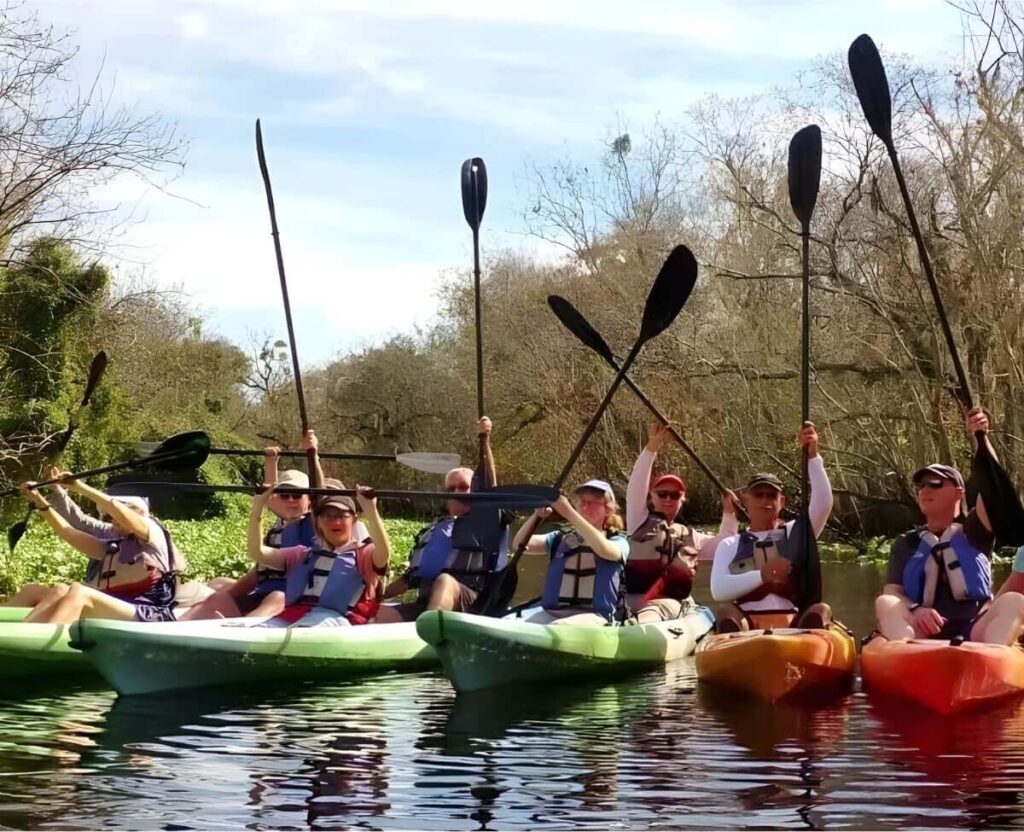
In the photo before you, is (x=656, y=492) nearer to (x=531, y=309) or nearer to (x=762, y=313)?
(x=762, y=313)

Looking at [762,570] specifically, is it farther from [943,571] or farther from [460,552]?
[460,552]

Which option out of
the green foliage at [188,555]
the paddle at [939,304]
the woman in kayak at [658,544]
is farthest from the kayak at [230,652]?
the green foliage at [188,555]

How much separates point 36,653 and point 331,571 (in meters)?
1.57

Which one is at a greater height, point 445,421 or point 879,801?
point 445,421

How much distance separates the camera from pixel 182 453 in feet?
27.5

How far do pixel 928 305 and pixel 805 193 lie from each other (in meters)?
7.47

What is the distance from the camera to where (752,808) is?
4629 mm

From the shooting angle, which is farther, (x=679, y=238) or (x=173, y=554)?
(x=679, y=238)

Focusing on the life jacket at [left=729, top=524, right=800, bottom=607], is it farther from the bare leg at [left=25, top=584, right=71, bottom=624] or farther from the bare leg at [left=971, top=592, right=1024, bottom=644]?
the bare leg at [left=25, top=584, right=71, bottom=624]

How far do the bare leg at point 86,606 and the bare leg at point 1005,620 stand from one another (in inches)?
173

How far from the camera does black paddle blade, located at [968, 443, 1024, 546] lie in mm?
6594

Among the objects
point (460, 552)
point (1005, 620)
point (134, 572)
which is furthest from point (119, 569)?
point (1005, 620)

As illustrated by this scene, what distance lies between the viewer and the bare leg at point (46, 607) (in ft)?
24.7

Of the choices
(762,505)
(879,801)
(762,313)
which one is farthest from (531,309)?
(879,801)
